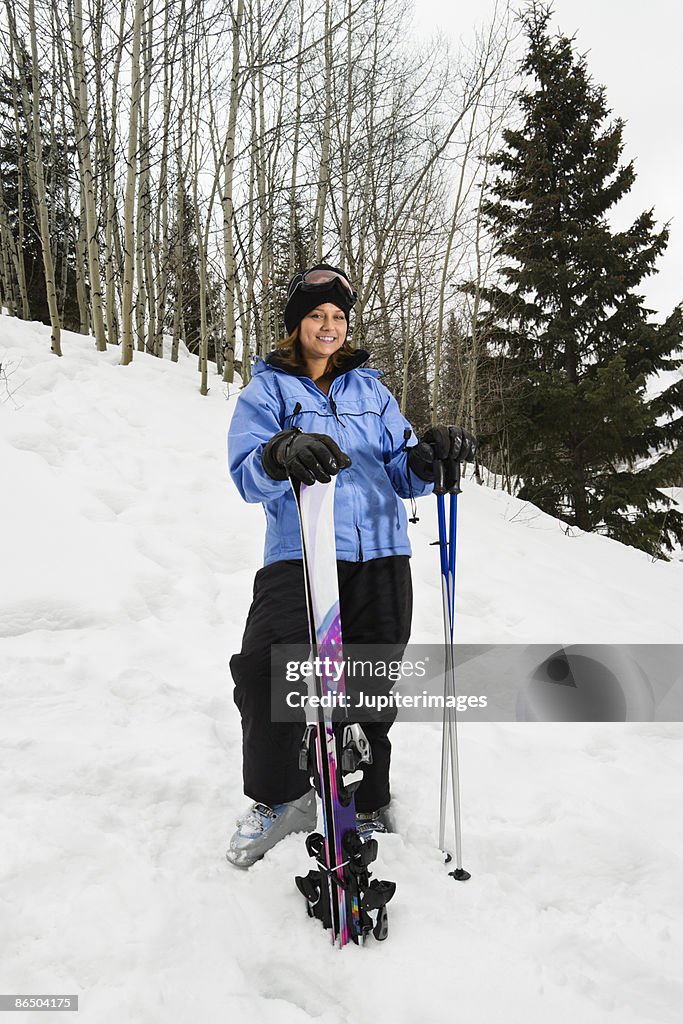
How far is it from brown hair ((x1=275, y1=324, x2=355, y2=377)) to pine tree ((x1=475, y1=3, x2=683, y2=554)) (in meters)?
8.89

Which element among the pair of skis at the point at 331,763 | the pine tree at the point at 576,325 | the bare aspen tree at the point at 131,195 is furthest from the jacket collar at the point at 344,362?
the pine tree at the point at 576,325

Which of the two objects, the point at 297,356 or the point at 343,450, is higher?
the point at 297,356

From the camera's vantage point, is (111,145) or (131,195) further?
(111,145)

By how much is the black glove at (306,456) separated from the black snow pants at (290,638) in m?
0.44

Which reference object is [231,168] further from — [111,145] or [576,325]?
[576,325]

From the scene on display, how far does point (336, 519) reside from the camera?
5.96ft

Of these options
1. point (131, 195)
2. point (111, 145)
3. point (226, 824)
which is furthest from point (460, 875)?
point (111, 145)

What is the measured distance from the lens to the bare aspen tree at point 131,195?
6629 millimetres

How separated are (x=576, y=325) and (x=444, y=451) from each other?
34.8 ft

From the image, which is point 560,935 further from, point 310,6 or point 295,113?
point 310,6

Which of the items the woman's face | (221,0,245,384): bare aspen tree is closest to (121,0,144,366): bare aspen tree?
(221,0,245,384): bare aspen tree

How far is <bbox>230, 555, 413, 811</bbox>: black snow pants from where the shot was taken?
1.79m

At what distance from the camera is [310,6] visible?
899 cm

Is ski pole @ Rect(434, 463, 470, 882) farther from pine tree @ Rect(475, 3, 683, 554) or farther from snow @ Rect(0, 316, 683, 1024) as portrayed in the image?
pine tree @ Rect(475, 3, 683, 554)
